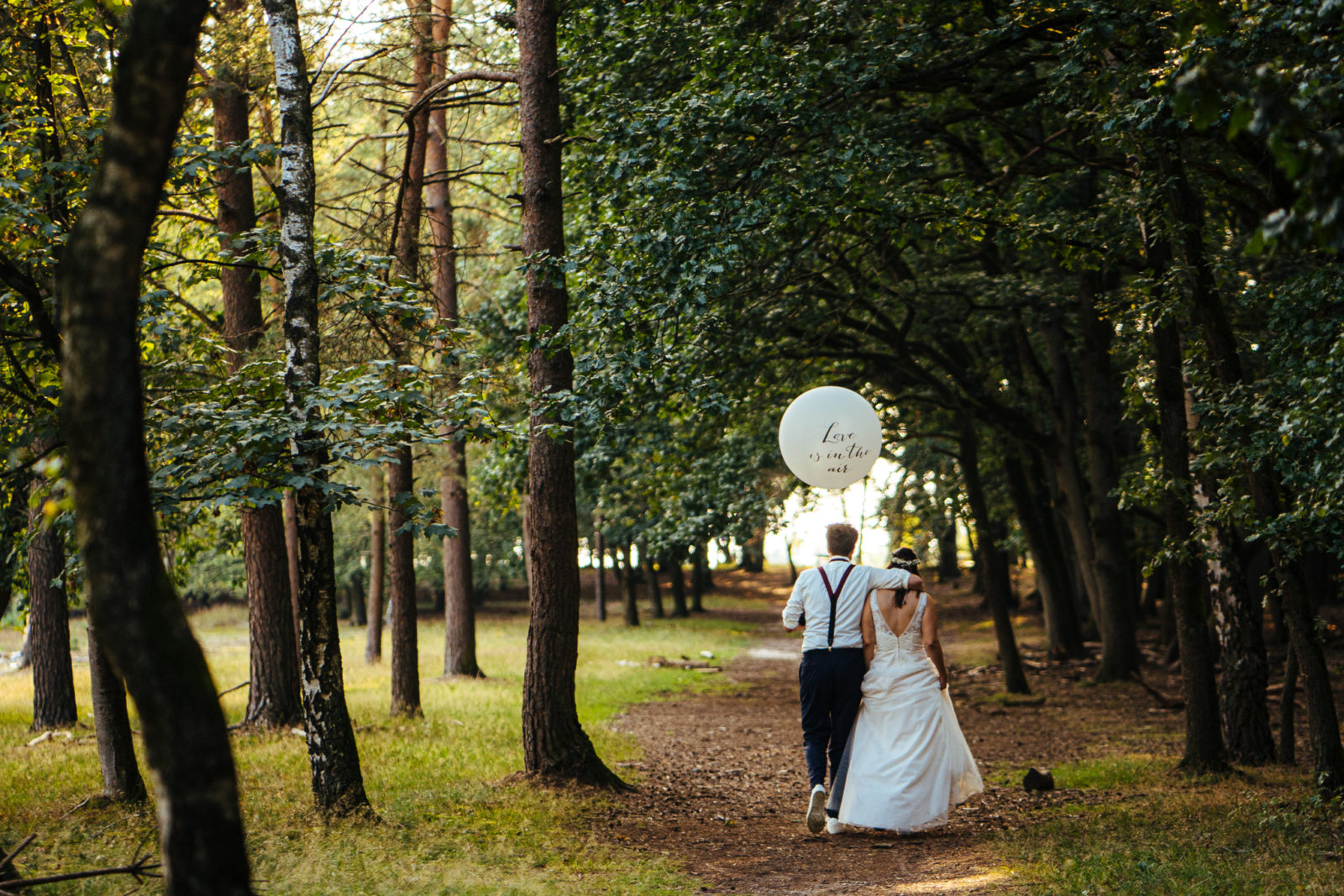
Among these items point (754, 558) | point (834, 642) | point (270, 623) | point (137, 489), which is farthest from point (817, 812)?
point (754, 558)

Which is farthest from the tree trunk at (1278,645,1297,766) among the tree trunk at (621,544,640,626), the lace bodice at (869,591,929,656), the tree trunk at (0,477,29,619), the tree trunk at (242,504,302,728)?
the tree trunk at (621,544,640,626)

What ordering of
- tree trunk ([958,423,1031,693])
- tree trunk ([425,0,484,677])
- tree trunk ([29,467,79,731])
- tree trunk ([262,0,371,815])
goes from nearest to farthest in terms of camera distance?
1. tree trunk ([262,0,371,815])
2. tree trunk ([29,467,79,731])
3. tree trunk ([425,0,484,677])
4. tree trunk ([958,423,1031,693])

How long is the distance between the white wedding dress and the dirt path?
0.22 meters

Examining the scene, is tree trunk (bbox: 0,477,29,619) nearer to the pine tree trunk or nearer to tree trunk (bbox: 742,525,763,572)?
the pine tree trunk

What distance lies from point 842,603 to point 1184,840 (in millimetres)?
2599

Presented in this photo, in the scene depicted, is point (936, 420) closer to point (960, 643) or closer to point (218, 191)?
point (960, 643)

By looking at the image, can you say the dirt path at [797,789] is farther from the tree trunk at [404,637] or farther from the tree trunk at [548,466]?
the tree trunk at [404,637]

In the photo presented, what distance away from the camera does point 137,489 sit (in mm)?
2787

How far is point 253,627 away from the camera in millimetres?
11008

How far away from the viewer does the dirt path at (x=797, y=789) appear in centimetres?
627

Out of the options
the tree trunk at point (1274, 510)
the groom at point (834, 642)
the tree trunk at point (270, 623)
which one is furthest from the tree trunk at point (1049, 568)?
the tree trunk at point (270, 623)

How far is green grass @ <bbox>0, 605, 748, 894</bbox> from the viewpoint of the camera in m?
5.86

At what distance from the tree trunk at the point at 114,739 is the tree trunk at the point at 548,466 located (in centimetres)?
290

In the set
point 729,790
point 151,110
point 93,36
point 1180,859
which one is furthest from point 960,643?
point 151,110
